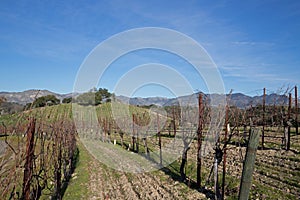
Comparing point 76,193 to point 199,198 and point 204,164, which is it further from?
point 204,164

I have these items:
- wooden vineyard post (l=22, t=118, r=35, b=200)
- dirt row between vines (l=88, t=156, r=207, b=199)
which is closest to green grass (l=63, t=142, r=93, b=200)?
dirt row between vines (l=88, t=156, r=207, b=199)

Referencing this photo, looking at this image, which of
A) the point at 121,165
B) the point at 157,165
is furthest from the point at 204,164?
the point at 121,165

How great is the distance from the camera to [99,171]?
14.4 metres

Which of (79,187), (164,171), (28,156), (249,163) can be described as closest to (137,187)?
(79,187)

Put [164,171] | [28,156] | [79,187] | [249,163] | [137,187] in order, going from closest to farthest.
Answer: [249,163] < [28,156] < [137,187] < [79,187] < [164,171]

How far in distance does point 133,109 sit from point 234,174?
22.0 m

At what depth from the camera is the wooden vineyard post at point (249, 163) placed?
8.16ft

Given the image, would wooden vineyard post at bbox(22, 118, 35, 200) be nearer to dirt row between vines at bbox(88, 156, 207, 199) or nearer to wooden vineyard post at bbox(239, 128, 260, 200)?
wooden vineyard post at bbox(239, 128, 260, 200)

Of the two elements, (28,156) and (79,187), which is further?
(79,187)

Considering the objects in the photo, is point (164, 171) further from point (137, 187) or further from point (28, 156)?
point (28, 156)

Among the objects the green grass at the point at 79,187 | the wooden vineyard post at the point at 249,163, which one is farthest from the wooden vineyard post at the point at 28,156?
the green grass at the point at 79,187

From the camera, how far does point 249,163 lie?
8.24 feet

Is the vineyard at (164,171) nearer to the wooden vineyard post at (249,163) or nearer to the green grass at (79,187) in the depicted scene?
the green grass at (79,187)

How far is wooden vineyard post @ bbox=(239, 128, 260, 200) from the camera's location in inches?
98.0
